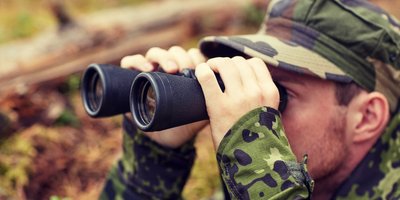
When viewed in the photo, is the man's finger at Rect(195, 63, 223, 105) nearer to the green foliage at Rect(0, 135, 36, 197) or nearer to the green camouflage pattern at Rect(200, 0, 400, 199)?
the green camouflage pattern at Rect(200, 0, 400, 199)

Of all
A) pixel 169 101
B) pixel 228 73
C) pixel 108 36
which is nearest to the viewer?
pixel 169 101

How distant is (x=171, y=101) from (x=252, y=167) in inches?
12.9

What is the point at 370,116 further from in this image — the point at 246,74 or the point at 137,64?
the point at 137,64

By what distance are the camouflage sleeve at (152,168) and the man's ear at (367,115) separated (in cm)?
72

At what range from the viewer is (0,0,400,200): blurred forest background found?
11.3 feet

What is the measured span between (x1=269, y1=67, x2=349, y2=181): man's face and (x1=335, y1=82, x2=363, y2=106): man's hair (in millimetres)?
19

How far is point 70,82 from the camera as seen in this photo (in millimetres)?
4570

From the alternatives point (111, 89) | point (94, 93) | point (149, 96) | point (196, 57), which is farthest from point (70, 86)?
point (149, 96)

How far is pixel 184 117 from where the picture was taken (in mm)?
1856

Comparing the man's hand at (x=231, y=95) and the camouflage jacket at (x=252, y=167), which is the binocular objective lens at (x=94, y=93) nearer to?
the camouflage jacket at (x=252, y=167)

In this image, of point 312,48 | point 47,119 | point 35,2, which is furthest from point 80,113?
point 35,2

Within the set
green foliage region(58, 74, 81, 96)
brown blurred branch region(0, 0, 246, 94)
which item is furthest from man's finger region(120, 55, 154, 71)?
green foliage region(58, 74, 81, 96)

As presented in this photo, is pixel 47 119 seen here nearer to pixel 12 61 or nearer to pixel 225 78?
pixel 12 61

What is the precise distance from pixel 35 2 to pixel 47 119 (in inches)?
138
